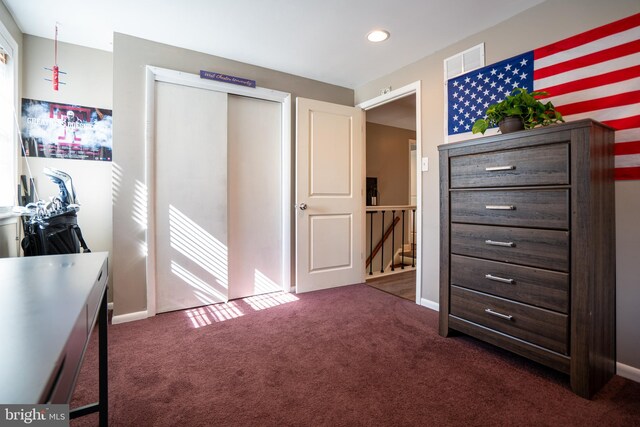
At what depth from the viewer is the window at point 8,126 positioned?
2230 millimetres

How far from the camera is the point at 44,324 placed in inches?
21.5

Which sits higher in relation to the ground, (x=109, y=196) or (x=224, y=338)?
(x=109, y=196)

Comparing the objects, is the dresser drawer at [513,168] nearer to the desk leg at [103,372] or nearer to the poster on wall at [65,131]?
the desk leg at [103,372]

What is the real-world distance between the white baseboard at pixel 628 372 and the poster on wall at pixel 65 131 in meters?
4.04

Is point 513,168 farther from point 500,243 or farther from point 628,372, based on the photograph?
point 628,372

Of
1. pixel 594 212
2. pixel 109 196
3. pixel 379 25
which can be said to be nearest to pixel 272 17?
pixel 379 25

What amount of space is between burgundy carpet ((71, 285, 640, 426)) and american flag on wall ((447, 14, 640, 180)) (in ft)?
4.28

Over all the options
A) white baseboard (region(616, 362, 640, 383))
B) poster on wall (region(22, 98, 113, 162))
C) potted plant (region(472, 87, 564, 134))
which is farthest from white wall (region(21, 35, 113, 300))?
white baseboard (region(616, 362, 640, 383))

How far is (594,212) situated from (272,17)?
94.3 inches

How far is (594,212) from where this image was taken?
1520 millimetres

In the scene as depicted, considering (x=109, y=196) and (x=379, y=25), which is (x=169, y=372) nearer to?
(x=109, y=196)

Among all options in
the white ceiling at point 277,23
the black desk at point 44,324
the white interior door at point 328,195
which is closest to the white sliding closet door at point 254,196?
the white interior door at point 328,195

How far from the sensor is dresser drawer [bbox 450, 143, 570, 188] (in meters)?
1.58

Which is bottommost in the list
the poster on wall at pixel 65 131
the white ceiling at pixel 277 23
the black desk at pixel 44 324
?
the black desk at pixel 44 324
